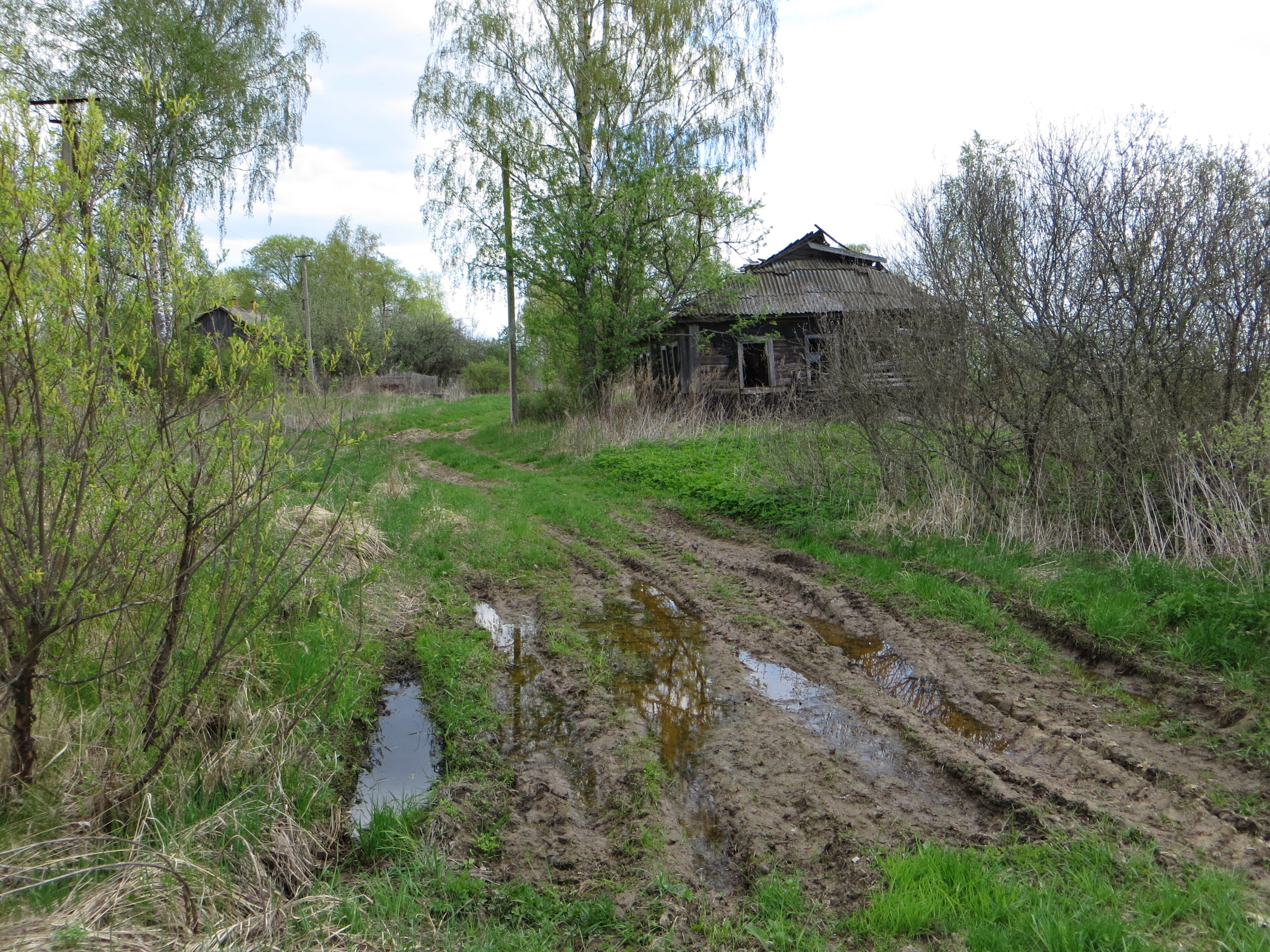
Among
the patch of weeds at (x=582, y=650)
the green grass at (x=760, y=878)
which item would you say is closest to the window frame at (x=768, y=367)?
the green grass at (x=760, y=878)

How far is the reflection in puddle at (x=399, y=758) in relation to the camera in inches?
156

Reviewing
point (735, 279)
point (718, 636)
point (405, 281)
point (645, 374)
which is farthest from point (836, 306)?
point (405, 281)

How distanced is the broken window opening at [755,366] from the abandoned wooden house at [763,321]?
0.03 meters

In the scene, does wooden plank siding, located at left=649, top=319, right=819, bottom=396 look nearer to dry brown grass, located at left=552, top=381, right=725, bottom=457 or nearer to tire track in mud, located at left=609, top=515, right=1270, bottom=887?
dry brown grass, located at left=552, top=381, right=725, bottom=457

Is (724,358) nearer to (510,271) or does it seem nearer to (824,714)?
(510,271)

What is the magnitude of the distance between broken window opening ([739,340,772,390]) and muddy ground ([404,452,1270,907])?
→ 15.5m

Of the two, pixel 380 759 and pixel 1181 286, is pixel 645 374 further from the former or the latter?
pixel 380 759

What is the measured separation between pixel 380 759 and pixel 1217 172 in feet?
26.8

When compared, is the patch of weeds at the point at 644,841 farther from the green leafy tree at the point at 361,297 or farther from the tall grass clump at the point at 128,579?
the green leafy tree at the point at 361,297

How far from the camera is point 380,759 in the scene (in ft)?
14.5

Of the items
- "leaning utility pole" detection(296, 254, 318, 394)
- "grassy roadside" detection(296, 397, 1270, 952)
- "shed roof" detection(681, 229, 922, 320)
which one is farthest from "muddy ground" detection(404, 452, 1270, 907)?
"shed roof" detection(681, 229, 922, 320)

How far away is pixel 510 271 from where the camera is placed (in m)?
18.4

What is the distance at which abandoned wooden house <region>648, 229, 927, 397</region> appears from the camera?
20031mm

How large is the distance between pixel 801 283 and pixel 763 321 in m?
3.22
